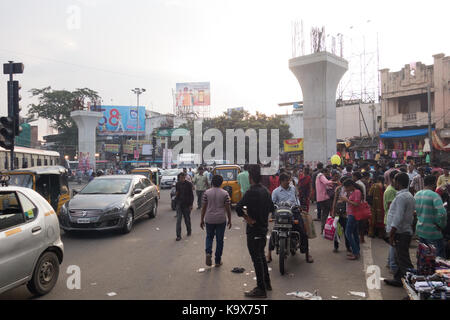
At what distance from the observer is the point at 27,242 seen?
4.27 meters

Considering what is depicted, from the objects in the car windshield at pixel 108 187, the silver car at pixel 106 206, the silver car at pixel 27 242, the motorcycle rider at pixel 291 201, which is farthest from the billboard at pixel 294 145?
the silver car at pixel 27 242

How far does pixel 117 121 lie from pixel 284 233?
A: 185ft

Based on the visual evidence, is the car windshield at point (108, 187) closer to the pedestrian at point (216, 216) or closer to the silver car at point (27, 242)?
the pedestrian at point (216, 216)

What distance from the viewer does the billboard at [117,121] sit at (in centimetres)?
5775

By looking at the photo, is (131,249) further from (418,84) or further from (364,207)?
(418,84)

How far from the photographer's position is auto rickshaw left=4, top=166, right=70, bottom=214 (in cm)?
940

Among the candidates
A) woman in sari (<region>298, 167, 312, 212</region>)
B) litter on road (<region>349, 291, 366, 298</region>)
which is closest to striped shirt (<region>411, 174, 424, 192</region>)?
woman in sari (<region>298, 167, 312, 212</region>)

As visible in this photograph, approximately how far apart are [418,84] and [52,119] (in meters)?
46.1

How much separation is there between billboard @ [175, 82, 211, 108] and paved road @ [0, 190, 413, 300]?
57875 mm

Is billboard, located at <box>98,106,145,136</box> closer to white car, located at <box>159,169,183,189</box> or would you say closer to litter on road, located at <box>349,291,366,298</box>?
white car, located at <box>159,169,183,189</box>

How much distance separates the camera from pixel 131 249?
280 inches

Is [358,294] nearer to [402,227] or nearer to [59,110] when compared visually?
[402,227]

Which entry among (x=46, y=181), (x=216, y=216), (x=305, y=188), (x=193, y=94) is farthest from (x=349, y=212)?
(x=193, y=94)

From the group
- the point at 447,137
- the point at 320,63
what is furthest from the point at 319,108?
the point at 447,137
